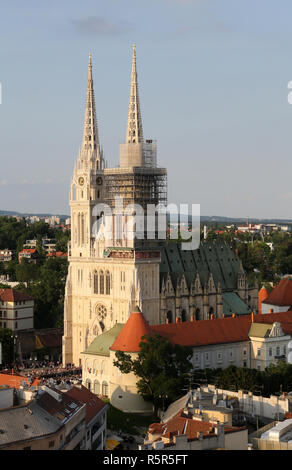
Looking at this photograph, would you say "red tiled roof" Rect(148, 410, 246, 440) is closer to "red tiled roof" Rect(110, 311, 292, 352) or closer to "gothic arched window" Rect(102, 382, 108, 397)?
"red tiled roof" Rect(110, 311, 292, 352)

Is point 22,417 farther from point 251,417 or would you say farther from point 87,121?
point 87,121

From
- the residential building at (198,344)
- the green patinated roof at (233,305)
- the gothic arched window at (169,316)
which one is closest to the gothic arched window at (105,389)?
the residential building at (198,344)

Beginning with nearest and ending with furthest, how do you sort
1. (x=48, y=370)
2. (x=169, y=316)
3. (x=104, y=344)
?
(x=104, y=344)
(x=48, y=370)
(x=169, y=316)

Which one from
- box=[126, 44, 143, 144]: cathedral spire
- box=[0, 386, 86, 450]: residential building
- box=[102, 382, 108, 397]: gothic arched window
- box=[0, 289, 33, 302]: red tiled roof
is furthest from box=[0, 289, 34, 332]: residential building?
box=[0, 386, 86, 450]: residential building

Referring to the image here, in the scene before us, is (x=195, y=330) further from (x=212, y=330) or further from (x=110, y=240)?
(x=110, y=240)

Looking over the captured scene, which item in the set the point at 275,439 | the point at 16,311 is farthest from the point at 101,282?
the point at 275,439

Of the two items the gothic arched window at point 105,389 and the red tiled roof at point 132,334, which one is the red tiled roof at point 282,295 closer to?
the red tiled roof at point 132,334
